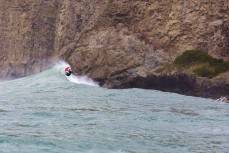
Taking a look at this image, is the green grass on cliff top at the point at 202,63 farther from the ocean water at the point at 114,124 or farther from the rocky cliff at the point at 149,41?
the ocean water at the point at 114,124

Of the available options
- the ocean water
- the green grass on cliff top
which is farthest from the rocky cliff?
the ocean water

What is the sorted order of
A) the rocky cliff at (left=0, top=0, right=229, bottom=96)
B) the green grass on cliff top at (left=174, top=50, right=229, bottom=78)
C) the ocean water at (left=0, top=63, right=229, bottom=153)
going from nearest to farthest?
the ocean water at (left=0, top=63, right=229, bottom=153)
the green grass on cliff top at (left=174, top=50, right=229, bottom=78)
the rocky cliff at (left=0, top=0, right=229, bottom=96)

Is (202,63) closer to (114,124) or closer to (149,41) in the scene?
(149,41)

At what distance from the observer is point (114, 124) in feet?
81.5

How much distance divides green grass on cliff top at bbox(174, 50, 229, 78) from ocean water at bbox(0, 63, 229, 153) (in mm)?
3828

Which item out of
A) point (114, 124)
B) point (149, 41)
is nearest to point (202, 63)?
point (149, 41)

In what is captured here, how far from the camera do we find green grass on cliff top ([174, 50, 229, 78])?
4272cm

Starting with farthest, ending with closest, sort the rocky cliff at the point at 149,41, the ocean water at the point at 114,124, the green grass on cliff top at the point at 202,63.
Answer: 1. the rocky cliff at the point at 149,41
2. the green grass on cliff top at the point at 202,63
3. the ocean water at the point at 114,124

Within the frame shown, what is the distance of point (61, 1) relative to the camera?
8644 cm

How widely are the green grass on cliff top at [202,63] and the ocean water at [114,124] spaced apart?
12.6 ft

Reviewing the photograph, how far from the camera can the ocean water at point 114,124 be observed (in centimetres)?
1916

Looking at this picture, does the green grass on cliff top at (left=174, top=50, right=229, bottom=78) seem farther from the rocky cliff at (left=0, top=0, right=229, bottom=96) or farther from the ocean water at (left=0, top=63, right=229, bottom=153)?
the ocean water at (left=0, top=63, right=229, bottom=153)

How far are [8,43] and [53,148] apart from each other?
246ft

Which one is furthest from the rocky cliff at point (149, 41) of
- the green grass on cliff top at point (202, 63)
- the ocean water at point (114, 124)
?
the ocean water at point (114, 124)
